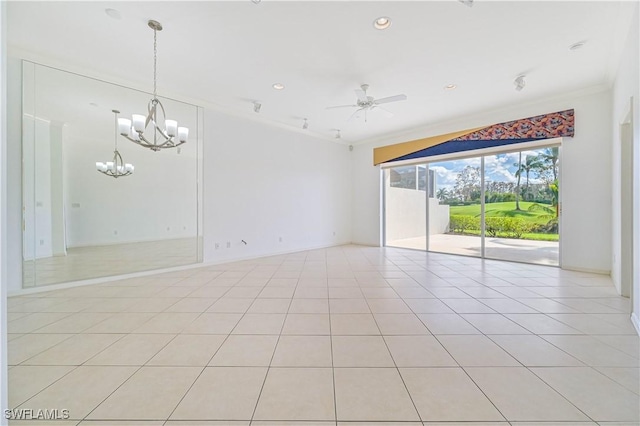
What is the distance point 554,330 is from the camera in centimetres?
235

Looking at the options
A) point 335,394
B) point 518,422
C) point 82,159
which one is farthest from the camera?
point 82,159

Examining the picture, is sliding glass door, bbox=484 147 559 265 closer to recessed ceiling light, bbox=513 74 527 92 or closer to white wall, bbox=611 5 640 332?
white wall, bbox=611 5 640 332

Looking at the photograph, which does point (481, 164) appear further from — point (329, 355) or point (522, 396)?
point (329, 355)

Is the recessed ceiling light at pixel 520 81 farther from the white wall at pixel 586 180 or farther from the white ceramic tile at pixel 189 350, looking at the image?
the white ceramic tile at pixel 189 350

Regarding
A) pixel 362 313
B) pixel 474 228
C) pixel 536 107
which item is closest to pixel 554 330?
pixel 362 313

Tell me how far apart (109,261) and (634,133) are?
742 cm

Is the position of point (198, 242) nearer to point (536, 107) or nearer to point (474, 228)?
point (474, 228)

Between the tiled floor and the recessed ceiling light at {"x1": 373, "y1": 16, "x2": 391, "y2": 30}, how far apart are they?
326 centimetres

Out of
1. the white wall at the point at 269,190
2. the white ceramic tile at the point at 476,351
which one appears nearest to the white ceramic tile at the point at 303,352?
the white ceramic tile at the point at 476,351

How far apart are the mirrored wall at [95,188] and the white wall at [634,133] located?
6124 mm

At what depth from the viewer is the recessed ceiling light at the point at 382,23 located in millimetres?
2756

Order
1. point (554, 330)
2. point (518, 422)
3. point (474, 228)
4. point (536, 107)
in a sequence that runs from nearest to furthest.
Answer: point (518, 422) → point (554, 330) → point (536, 107) → point (474, 228)

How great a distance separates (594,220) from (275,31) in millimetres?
5911

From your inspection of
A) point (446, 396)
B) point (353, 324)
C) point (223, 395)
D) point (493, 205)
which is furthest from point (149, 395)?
point (493, 205)
